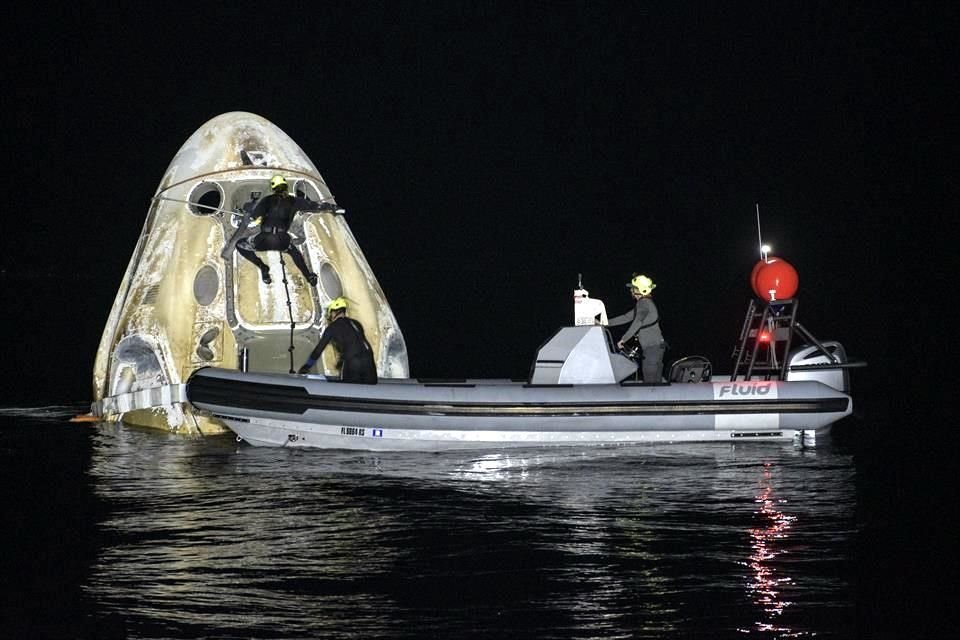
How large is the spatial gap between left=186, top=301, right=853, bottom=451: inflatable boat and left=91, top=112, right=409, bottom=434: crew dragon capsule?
1.09 metres

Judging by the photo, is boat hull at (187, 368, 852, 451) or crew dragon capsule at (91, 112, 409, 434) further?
crew dragon capsule at (91, 112, 409, 434)

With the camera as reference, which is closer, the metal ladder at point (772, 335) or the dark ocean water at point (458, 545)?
the dark ocean water at point (458, 545)

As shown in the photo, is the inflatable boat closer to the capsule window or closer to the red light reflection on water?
the red light reflection on water

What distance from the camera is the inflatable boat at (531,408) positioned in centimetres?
1520

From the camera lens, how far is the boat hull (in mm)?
15188

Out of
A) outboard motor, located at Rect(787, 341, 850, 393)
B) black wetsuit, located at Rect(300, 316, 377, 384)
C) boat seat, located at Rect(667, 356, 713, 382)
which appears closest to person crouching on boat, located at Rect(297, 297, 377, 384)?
black wetsuit, located at Rect(300, 316, 377, 384)

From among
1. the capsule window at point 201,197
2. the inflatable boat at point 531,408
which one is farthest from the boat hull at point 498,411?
the capsule window at point 201,197

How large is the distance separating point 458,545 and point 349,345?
4700 mm

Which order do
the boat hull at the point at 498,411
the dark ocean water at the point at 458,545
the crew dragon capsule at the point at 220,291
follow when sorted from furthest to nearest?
the crew dragon capsule at the point at 220,291
the boat hull at the point at 498,411
the dark ocean water at the point at 458,545

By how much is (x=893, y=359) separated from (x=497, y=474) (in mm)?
15063

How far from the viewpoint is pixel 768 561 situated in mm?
10539

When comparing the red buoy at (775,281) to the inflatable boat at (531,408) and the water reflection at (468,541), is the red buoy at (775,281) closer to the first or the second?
the inflatable boat at (531,408)

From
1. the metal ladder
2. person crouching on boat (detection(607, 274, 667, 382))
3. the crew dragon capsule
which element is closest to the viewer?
the metal ladder

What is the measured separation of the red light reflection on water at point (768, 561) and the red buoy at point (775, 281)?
3.03 m
